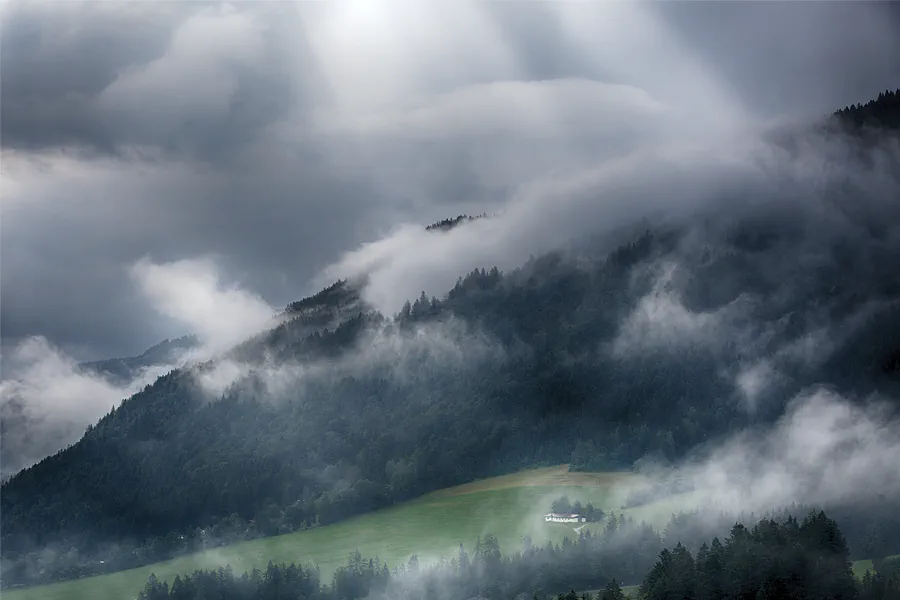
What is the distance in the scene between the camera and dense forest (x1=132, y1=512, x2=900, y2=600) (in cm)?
14075

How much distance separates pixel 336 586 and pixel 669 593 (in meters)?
60.3

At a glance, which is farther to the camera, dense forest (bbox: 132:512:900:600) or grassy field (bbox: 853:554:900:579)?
grassy field (bbox: 853:554:900:579)

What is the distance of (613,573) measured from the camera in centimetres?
16538

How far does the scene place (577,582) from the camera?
165m

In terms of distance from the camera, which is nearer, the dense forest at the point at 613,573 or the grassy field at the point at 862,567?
the dense forest at the point at 613,573

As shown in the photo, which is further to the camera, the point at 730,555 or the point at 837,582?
the point at 730,555

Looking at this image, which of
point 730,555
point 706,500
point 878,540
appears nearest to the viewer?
point 730,555

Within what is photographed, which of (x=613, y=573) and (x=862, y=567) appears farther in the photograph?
(x=613, y=573)

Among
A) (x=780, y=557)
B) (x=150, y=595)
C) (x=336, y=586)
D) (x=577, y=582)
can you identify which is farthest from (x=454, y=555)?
(x=780, y=557)

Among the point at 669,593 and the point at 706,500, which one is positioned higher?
the point at 706,500

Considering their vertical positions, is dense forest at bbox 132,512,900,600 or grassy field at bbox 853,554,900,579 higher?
dense forest at bbox 132,512,900,600

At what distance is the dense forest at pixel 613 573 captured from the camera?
140750 millimetres

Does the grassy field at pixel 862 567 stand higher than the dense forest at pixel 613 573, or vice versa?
the dense forest at pixel 613 573

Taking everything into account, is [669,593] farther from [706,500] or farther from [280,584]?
[280,584]
